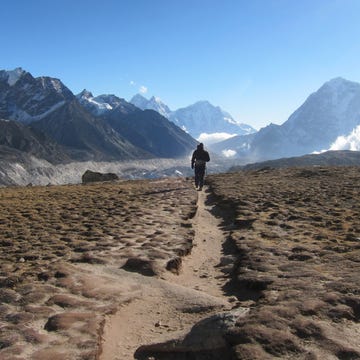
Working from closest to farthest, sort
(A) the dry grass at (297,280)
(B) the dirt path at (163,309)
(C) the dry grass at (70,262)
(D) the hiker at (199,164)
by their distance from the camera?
1. (A) the dry grass at (297,280)
2. (C) the dry grass at (70,262)
3. (B) the dirt path at (163,309)
4. (D) the hiker at (199,164)

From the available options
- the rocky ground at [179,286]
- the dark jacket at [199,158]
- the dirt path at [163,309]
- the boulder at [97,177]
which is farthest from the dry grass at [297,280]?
the boulder at [97,177]

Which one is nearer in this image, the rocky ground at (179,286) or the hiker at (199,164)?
the rocky ground at (179,286)

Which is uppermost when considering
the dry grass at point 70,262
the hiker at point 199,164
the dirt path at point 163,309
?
the hiker at point 199,164

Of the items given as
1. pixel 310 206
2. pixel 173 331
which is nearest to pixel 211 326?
pixel 173 331

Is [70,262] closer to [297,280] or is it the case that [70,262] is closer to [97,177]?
[297,280]

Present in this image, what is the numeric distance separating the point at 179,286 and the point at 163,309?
1306 mm

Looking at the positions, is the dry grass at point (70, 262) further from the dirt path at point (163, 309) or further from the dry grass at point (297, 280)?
the dry grass at point (297, 280)

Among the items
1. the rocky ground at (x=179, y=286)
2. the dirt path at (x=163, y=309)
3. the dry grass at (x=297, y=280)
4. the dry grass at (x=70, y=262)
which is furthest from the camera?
the dirt path at (x=163, y=309)

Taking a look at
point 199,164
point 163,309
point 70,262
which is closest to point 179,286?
point 163,309

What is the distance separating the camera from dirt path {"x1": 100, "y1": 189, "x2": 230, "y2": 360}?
26.3 ft

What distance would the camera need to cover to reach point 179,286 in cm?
1063

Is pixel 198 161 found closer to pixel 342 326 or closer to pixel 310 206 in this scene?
pixel 310 206

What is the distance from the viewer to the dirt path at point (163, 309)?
803 centimetres

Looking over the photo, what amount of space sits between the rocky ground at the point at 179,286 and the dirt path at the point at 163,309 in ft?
0.07
